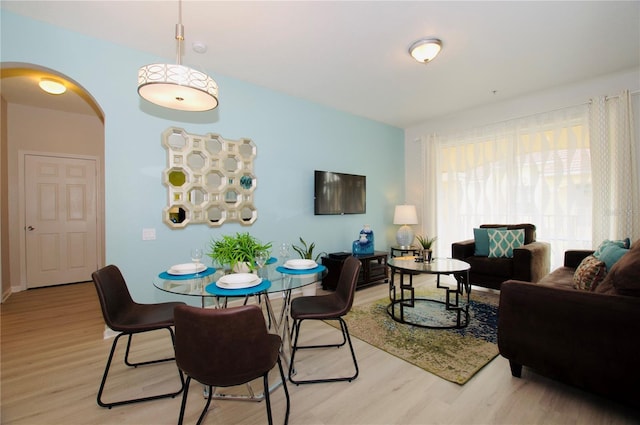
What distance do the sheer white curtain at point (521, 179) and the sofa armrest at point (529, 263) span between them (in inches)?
27.6

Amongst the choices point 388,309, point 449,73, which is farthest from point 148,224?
point 449,73

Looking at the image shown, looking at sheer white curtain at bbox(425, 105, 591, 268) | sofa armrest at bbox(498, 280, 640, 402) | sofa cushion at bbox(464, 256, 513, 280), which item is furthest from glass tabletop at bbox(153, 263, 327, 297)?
sheer white curtain at bbox(425, 105, 591, 268)

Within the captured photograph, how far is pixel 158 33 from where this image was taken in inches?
103

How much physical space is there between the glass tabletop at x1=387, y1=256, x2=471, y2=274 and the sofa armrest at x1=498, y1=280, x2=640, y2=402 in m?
0.82

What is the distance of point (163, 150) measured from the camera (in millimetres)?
2996

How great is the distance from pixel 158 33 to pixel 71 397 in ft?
9.68

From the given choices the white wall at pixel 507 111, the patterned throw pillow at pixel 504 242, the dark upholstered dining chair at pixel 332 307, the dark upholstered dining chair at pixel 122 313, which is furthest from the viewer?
the patterned throw pillow at pixel 504 242

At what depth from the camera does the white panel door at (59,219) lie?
175 inches

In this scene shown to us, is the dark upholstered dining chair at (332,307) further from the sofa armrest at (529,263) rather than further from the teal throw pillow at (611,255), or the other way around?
the sofa armrest at (529,263)

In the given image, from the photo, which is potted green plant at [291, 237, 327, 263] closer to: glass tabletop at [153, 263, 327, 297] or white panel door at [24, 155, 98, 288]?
glass tabletop at [153, 263, 327, 297]

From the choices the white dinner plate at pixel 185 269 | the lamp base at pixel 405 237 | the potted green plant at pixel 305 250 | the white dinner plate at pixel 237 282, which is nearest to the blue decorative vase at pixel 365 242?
the potted green plant at pixel 305 250

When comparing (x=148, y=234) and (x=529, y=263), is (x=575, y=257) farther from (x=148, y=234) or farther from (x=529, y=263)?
(x=148, y=234)

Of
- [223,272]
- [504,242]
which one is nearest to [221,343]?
[223,272]

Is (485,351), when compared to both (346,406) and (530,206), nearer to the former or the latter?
(346,406)
